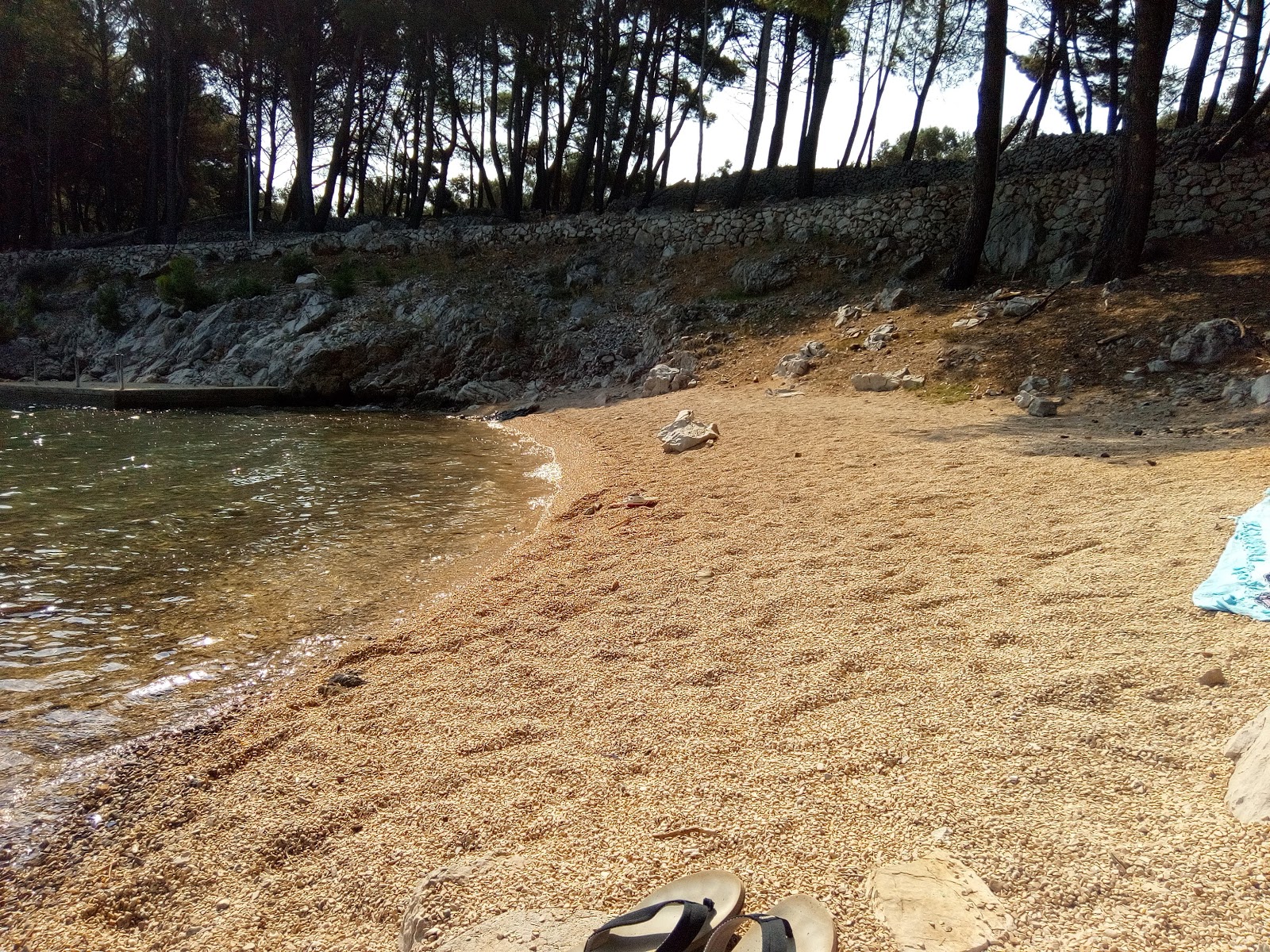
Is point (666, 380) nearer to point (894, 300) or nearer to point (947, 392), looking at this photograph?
point (894, 300)

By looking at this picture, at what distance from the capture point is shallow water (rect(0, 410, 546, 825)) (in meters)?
3.64

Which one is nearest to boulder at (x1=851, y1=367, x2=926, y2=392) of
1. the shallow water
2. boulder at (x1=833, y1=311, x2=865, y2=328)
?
boulder at (x1=833, y1=311, x2=865, y2=328)

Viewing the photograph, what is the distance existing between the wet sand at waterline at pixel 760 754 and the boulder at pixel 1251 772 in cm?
5

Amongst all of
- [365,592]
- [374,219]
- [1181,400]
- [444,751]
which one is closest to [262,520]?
[365,592]

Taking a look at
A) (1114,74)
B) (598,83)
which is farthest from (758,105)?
(1114,74)

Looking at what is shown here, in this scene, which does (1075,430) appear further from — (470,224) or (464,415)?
(470,224)

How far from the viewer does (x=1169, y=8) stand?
430 inches

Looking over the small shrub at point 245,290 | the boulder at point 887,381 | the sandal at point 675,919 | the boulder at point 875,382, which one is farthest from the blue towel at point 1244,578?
the small shrub at point 245,290

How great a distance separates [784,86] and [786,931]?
936 inches

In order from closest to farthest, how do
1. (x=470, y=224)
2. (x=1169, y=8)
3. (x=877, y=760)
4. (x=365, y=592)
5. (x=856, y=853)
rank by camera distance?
(x=856, y=853) → (x=877, y=760) → (x=365, y=592) → (x=1169, y=8) → (x=470, y=224)

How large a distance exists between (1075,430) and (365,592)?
22.8ft

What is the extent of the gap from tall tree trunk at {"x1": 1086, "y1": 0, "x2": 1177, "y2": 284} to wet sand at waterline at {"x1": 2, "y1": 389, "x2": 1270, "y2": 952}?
825 centimetres

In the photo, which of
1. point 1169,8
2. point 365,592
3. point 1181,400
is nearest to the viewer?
point 365,592

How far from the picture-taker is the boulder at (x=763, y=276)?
1692 centimetres
